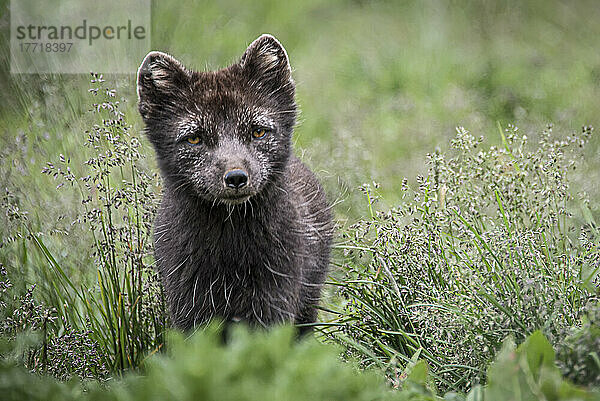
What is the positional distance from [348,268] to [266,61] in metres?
1.41

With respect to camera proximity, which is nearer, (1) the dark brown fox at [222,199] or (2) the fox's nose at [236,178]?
(2) the fox's nose at [236,178]

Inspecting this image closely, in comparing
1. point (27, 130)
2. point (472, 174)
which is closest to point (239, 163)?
point (472, 174)

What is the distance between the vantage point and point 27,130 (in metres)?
5.23

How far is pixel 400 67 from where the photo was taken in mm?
9180

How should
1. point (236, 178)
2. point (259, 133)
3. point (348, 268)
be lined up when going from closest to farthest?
point (236, 178), point (259, 133), point (348, 268)

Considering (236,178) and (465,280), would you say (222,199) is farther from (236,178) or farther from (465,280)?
(465,280)

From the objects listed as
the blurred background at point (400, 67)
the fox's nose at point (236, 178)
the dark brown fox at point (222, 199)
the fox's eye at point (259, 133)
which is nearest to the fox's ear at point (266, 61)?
the dark brown fox at point (222, 199)

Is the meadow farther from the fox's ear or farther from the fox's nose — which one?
the fox's nose

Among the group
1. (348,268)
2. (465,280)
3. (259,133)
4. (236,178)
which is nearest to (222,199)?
(236,178)

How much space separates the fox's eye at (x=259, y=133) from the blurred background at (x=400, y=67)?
1621 mm

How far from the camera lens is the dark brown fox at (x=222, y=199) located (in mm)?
4293

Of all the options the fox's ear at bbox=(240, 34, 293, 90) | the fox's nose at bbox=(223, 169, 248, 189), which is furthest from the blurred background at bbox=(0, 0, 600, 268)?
the fox's nose at bbox=(223, 169, 248, 189)

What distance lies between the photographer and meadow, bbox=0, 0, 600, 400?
9.56 feet

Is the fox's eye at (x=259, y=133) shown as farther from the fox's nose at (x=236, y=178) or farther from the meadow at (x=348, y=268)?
the meadow at (x=348, y=268)
